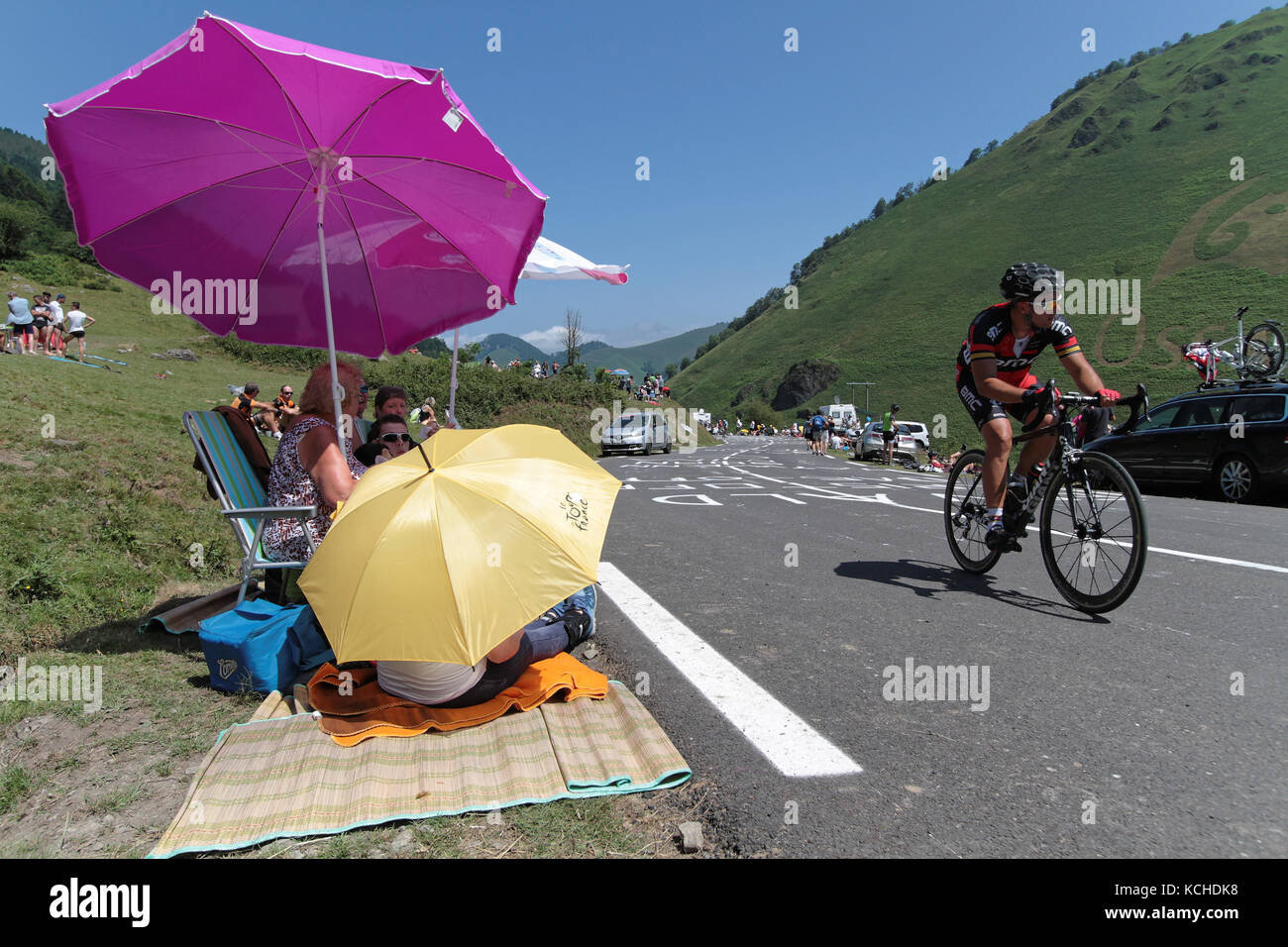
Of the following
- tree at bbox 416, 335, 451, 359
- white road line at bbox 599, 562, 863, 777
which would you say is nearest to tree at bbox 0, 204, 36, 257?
tree at bbox 416, 335, 451, 359

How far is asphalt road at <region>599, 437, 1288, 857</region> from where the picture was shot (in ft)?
6.78

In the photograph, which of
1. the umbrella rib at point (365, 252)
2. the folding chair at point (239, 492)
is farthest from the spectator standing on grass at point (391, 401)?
the folding chair at point (239, 492)

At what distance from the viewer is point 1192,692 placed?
118 inches

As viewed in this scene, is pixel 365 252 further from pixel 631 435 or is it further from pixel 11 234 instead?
pixel 11 234

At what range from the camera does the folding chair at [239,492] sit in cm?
389

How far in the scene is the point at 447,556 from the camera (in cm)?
247

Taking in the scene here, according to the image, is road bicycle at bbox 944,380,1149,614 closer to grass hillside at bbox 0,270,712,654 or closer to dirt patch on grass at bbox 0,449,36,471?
grass hillside at bbox 0,270,712,654

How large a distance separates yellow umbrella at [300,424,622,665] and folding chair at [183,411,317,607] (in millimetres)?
1477

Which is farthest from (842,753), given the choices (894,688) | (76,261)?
(76,261)

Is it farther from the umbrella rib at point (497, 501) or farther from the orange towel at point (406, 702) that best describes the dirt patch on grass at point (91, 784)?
the umbrella rib at point (497, 501)

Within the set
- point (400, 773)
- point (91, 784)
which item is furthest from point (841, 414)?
point (91, 784)

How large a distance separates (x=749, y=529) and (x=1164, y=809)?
5.86 metres

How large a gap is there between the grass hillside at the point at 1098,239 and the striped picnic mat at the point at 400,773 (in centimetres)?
7574

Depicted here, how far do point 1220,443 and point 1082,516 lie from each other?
→ 9.30 m
